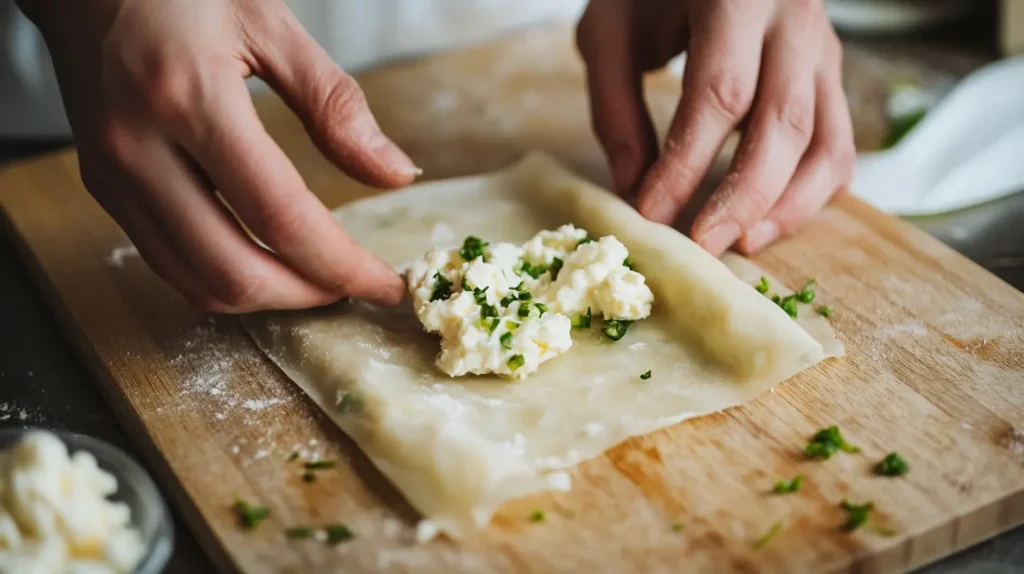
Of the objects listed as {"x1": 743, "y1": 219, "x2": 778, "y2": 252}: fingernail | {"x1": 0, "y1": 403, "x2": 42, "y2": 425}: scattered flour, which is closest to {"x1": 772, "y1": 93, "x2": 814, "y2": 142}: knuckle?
{"x1": 743, "y1": 219, "x2": 778, "y2": 252}: fingernail

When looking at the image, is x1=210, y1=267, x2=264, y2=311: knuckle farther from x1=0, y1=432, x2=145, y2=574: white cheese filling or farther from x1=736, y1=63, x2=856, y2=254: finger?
x1=736, y1=63, x2=856, y2=254: finger

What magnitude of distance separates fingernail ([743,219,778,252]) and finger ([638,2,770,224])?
0.19 m

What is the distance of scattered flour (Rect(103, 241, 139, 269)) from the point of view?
8.90ft

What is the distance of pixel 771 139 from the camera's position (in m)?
2.56

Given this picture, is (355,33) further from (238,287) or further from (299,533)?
(299,533)

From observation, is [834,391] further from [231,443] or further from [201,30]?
[201,30]

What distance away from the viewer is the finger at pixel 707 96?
8.41 ft

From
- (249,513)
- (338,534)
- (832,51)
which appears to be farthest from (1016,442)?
(249,513)

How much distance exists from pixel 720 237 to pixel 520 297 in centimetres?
62

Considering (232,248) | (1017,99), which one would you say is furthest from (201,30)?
(1017,99)

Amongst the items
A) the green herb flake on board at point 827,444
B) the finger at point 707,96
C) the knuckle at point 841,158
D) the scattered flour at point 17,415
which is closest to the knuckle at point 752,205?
the finger at point 707,96

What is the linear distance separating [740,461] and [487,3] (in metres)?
2.31

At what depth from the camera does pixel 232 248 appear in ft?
6.79

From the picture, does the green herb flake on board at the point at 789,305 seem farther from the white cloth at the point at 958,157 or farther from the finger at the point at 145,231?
the finger at the point at 145,231
